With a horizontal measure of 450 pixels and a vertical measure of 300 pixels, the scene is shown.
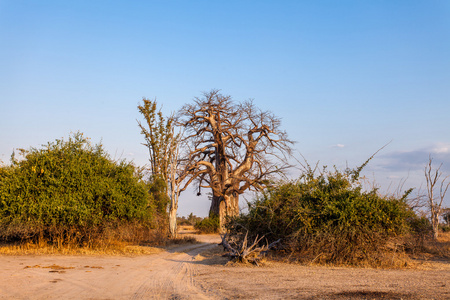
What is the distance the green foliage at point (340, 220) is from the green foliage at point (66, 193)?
22.4 feet

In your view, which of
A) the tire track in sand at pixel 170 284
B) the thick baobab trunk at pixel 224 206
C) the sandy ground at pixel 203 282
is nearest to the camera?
the sandy ground at pixel 203 282

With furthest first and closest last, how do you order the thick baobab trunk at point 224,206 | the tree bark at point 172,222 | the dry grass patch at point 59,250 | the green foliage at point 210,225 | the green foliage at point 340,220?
the green foliage at point 210,225
the thick baobab trunk at point 224,206
the tree bark at point 172,222
the dry grass patch at point 59,250
the green foliage at point 340,220

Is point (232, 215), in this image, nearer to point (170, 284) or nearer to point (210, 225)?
point (170, 284)

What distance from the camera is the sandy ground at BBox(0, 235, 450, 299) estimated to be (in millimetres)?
7219

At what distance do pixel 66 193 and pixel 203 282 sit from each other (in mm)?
9000

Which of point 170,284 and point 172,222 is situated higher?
point 172,222

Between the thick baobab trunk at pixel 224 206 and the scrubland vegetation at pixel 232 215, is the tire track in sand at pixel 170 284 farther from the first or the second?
the thick baobab trunk at pixel 224 206


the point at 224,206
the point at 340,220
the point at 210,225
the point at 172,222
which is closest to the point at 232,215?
the point at 340,220

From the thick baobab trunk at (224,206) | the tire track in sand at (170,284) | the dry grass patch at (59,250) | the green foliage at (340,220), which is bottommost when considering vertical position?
the tire track in sand at (170,284)

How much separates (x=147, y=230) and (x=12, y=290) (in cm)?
1332

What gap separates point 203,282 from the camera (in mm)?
9086

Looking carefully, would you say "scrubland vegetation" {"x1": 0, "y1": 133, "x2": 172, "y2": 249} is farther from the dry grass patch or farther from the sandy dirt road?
the sandy dirt road

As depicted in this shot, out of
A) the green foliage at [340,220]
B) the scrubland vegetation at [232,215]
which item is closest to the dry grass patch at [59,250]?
the scrubland vegetation at [232,215]

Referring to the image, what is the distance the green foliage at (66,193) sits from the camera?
14898 millimetres
